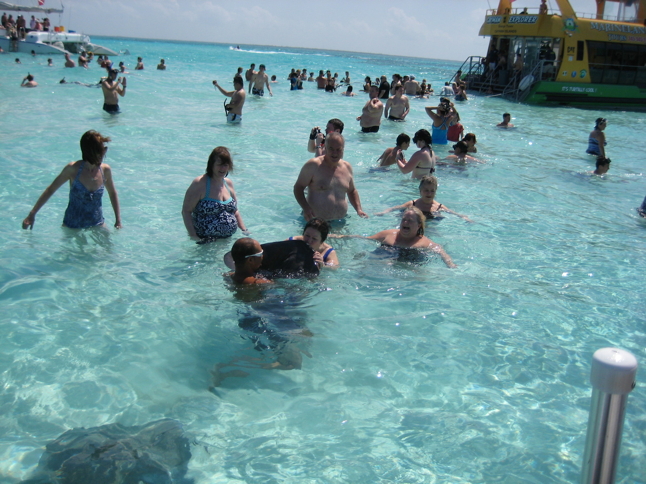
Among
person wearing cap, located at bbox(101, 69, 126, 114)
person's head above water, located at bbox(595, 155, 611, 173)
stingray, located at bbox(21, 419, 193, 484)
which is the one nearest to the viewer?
stingray, located at bbox(21, 419, 193, 484)

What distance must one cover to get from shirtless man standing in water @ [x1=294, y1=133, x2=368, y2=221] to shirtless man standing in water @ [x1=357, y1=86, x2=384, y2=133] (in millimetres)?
7873

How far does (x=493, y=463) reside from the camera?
9.87 ft

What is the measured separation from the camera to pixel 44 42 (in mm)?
37281

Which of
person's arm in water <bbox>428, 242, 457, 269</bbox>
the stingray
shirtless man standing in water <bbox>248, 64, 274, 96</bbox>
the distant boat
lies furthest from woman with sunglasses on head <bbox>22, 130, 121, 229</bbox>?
the distant boat

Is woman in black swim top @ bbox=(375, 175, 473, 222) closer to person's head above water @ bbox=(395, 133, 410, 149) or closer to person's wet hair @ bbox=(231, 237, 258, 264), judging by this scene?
person's head above water @ bbox=(395, 133, 410, 149)

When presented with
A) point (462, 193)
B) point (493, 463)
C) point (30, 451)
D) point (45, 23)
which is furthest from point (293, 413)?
point (45, 23)

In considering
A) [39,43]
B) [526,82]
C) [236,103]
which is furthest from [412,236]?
[39,43]

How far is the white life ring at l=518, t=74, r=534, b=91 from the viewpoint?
77.4 ft

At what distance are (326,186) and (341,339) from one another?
Result: 8.00 ft

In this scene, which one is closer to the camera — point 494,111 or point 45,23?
point 494,111

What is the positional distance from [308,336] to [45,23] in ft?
150

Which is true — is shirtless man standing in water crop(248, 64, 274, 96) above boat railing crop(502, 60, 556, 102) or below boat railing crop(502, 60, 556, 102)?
below

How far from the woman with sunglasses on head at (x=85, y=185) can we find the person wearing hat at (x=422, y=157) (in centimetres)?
478

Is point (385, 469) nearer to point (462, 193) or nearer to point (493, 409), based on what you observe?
point (493, 409)
